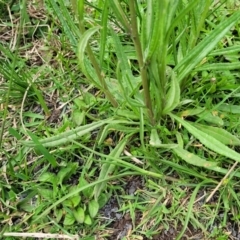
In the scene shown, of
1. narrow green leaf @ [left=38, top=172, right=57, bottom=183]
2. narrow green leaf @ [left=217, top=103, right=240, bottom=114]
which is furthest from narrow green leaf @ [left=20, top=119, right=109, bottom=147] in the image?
narrow green leaf @ [left=217, top=103, right=240, bottom=114]

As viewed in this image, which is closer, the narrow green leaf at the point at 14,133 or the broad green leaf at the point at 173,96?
the broad green leaf at the point at 173,96

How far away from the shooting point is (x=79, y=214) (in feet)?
4.38

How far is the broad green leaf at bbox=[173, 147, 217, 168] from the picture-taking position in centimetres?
Result: 128

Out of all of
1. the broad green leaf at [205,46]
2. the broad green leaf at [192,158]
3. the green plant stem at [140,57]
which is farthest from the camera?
the broad green leaf at [192,158]

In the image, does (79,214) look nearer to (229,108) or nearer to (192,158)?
(192,158)

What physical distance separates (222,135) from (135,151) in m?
0.24

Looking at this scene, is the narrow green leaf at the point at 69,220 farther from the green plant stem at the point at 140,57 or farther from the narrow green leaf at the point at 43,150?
the green plant stem at the point at 140,57

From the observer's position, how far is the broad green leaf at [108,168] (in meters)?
1.33

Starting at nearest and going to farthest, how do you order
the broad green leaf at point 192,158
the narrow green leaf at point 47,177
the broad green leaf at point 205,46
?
the broad green leaf at point 205,46, the broad green leaf at point 192,158, the narrow green leaf at point 47,177

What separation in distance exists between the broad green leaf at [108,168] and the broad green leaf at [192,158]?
149 millimetres

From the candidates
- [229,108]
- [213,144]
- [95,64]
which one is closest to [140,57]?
[95,64]

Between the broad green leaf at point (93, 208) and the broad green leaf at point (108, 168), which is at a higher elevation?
the broad green leaf at point (108, 168)

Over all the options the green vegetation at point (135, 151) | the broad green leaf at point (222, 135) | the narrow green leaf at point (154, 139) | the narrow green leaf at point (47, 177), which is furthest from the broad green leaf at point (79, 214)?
the broad green leaf at point (222, 135)

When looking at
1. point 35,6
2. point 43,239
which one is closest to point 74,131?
point 43,239
